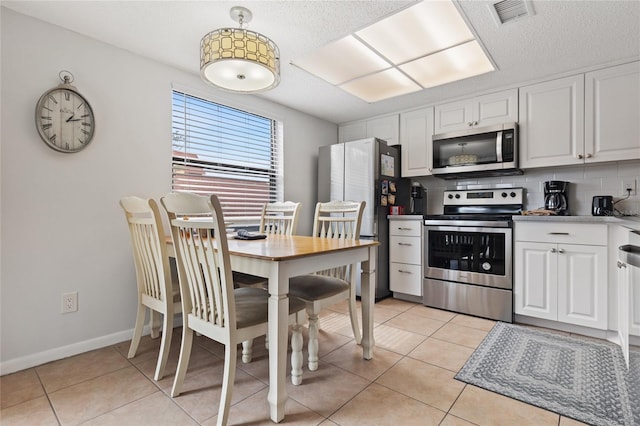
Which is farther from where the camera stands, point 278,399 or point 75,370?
point 75,370

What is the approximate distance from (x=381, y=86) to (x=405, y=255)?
1.77m

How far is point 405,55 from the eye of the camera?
258 cm

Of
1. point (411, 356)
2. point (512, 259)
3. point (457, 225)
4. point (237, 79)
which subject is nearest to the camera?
point (237, 79)

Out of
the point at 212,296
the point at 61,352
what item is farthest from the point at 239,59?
the point at 61,352

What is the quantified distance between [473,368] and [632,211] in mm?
2088

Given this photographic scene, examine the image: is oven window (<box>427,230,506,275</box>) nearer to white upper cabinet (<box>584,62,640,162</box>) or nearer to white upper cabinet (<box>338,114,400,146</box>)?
white upper cabinet (<box>584,62,640,162</box>)

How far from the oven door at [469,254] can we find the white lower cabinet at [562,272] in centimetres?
10

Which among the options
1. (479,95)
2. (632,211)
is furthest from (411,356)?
(479,95)

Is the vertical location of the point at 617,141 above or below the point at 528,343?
above

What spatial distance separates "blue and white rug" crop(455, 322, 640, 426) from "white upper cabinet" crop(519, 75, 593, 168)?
150cm

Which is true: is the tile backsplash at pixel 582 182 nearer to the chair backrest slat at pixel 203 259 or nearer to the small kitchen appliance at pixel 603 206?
the small kitchen appliance at pixel 603 206

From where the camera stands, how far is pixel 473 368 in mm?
1912

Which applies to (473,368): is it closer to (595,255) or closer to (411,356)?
(411,356)

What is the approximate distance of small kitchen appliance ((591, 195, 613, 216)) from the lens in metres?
2.62
